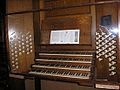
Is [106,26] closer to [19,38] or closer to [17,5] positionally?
[19,38]

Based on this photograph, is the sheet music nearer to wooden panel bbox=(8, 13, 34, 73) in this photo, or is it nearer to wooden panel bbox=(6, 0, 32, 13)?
wooden panel bbox=(8, 13, 34, 73)

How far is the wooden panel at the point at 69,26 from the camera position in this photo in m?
3.01

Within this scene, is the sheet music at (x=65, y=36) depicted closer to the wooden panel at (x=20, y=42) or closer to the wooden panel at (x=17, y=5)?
the wooden panel at (x=20, y=42)

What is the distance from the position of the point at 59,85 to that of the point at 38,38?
0.99 meters

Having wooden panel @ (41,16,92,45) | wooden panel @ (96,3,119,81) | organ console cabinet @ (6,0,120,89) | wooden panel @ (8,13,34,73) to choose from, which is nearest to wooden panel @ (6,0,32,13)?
organ console cabinet @ (6,0,120,89)

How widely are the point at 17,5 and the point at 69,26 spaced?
3.39ft

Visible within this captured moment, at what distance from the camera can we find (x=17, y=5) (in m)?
3.15

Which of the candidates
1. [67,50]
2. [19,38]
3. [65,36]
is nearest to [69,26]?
[65,36]

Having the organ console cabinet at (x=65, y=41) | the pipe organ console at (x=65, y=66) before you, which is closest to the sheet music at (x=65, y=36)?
the organ console cabinet at (x=65, y=41)

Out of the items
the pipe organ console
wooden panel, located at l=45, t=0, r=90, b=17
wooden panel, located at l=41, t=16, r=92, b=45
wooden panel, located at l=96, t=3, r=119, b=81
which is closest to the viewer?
wooden panel, located at l=96, t=3, r=119, b=81

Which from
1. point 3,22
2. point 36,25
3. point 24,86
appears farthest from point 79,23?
point 24,86

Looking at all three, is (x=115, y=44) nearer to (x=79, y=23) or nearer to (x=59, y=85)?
(x=79, y=23)

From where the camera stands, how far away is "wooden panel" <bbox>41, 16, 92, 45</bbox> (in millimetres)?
3008

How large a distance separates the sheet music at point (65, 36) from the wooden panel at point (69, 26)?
7 cm
